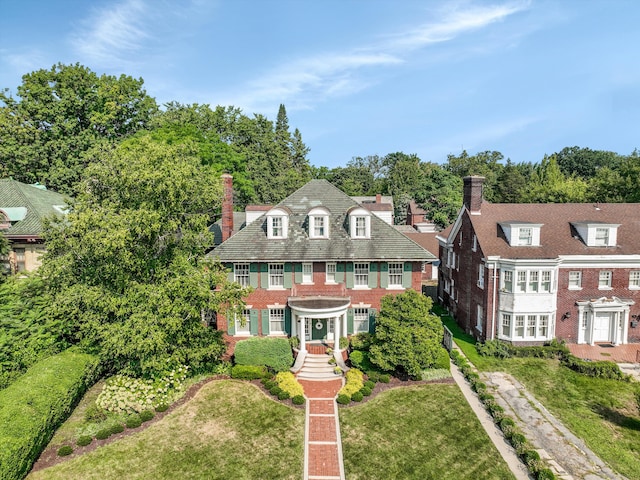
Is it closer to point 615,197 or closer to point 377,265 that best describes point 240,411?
point 377,265

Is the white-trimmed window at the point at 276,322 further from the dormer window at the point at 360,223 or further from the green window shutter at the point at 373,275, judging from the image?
the dormer window at the point at 360,223

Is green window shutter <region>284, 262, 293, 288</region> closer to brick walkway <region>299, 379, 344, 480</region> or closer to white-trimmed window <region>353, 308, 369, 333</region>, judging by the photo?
white-trimmed window <region>353, 308, 369, 333</region>

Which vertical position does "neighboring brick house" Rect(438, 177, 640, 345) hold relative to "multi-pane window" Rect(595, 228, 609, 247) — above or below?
below

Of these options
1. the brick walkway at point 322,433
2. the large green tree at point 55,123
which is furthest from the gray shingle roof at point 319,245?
the large green tree at point 55,123

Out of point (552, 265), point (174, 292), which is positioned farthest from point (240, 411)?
point (552, 265)

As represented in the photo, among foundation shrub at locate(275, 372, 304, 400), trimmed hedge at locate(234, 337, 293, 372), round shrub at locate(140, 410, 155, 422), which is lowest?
round shrub at locate(140, 410, 155, 422)

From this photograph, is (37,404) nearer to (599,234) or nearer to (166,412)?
(166,412)

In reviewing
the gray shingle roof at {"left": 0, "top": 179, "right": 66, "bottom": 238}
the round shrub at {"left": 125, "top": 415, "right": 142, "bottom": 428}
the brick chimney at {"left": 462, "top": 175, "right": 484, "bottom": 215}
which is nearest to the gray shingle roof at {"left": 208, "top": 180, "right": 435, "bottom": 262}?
the brick chimney at {"left": 462, "top": 175, "right": 484, "bottom": 215}
